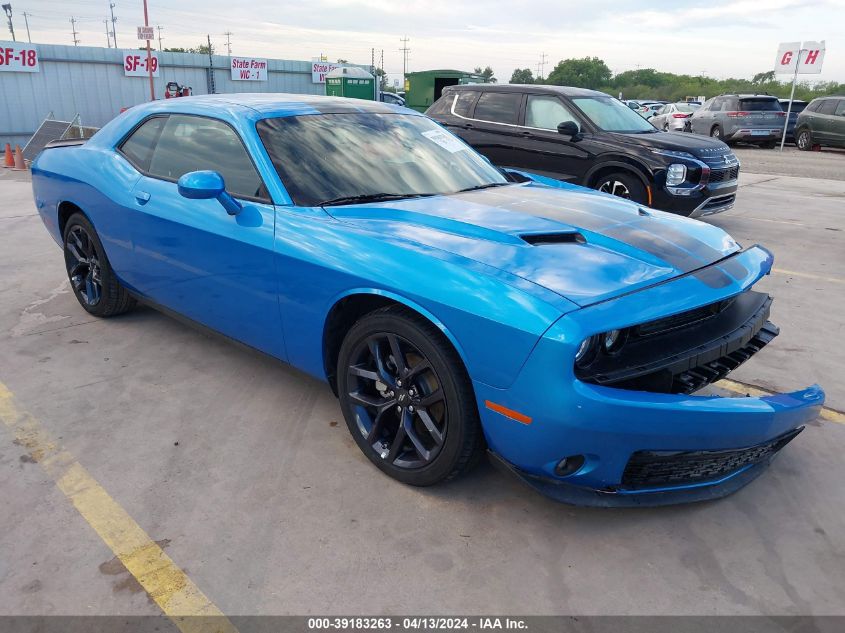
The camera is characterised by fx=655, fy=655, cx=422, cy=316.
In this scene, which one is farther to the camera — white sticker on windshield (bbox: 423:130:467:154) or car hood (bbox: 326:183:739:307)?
white sticker on windshield (bbox: 423:130:467:154)

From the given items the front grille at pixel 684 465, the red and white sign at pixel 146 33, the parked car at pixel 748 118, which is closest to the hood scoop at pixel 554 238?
the front grille at pixel 684 465

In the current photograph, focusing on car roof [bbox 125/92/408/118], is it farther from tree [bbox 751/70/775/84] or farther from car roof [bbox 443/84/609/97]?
tree [bbox 751/70/775/84]

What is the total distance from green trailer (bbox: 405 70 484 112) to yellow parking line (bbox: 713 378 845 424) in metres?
23.7

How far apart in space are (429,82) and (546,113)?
19849mm

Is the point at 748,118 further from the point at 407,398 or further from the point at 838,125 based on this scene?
the point at 407,398

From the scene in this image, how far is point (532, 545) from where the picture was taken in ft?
7.87

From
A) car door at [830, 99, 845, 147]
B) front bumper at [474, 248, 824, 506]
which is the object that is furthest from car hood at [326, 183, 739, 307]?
car door at [830, 99, 845, 147]

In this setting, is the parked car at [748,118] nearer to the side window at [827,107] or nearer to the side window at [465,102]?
the side window at [827,107]

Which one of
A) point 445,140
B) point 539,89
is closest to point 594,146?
point 539,89

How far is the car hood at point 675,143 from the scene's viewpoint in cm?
720

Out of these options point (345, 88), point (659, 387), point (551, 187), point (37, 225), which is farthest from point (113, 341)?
point (345, 88)

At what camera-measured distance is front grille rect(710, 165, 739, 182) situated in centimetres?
721

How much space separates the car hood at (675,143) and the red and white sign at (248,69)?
840 inches

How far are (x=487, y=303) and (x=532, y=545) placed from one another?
917mm
